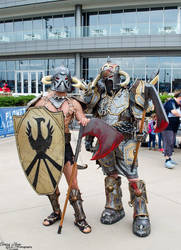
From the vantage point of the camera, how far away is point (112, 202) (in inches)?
118

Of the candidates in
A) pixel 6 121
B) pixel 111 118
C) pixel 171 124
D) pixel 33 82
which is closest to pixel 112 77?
pixel 111 118

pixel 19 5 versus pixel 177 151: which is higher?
pixel 19 5

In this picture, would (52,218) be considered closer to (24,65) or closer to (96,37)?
(96,37)

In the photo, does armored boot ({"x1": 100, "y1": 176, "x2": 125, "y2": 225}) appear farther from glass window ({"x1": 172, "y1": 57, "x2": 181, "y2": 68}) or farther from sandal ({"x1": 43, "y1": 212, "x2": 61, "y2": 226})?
glass window ({"x1": 172, "y1": 57, "x2": 181, "y2": 68})

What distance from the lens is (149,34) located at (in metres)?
15.3

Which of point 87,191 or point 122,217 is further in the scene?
point 87,191

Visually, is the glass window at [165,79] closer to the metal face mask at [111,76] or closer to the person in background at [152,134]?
the person in background at [152,134]

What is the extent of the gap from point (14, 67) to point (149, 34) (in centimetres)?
1068

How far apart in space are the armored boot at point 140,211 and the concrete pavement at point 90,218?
0.07 meters

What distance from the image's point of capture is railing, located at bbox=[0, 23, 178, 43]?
15109mm

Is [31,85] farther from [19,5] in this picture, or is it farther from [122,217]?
[122,217]

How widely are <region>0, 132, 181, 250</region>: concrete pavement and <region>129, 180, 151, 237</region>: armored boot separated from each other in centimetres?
7

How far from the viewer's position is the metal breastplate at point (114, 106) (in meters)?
2.74

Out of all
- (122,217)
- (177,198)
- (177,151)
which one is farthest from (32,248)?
(177,151)
